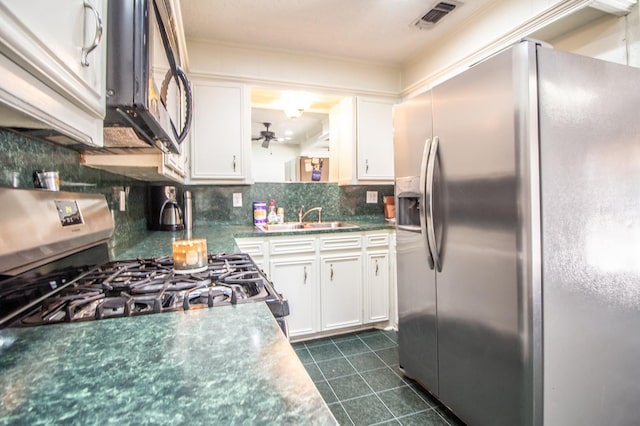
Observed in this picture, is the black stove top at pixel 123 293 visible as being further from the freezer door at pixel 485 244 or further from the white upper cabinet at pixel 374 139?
the white upper cabinet at pixel 374 139

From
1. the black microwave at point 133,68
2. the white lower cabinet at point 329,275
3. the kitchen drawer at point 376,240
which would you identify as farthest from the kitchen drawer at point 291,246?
the black microwave at point 133,68

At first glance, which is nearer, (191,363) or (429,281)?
(191,363)

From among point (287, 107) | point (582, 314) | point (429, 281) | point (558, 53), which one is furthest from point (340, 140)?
point (582, 314)

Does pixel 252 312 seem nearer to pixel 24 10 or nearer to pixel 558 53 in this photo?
pixel 24 10

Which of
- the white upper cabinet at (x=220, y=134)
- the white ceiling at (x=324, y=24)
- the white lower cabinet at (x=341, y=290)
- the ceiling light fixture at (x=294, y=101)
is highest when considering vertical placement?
the white ceiling at (x=324, y=24)

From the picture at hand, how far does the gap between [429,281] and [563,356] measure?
605 mm

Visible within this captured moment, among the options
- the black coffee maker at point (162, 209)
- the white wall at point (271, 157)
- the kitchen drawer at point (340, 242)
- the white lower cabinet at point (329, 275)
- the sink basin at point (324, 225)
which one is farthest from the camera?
the white wall at point (271, 157)

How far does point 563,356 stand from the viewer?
118cm

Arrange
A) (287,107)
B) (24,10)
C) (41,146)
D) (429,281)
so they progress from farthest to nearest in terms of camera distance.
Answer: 1. (287,107)
2. (429,281)
3. (41,146)
4. (24,10)

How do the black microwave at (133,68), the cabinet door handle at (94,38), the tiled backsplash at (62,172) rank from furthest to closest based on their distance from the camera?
the tiled backsplash at (62,172) < the black microwave at (133,68) < the cabinet door handle at (94,38)

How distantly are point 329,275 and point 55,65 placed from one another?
2231 mm

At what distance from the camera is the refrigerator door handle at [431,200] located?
1.50 m

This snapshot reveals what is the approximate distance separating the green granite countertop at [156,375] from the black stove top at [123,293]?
71 millimetres

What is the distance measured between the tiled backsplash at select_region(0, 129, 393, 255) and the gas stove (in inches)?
4.6
